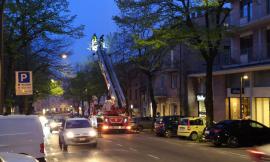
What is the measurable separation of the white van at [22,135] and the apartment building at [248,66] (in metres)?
23.1

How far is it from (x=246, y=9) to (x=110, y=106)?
14657 mm

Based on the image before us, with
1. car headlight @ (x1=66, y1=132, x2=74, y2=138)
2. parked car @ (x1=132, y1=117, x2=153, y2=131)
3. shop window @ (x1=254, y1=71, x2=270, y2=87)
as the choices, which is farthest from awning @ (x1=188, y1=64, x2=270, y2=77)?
car headlight @ (x1=66, y1=132, x2=74, y2=138)

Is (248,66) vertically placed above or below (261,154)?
above

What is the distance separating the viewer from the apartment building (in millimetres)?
40281

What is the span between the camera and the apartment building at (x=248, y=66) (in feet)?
132

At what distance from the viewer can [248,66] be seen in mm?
41125

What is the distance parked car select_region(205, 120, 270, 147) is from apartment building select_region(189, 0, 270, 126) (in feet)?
22.9

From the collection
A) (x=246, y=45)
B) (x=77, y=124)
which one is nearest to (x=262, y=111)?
(x=246, y=45)

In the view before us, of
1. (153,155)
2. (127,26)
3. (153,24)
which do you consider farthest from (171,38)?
(127,26)

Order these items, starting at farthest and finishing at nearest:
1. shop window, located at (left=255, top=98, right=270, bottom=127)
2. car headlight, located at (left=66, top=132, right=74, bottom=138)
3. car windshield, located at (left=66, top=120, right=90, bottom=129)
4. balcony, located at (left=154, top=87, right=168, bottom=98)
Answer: balcony, located at (left=154, top=87, right=168, bottom=98) → shop window, located at (left=255, top=98, right=270, bottom=127) → car windshield, located at (left=66, top=120, right=90, bottom=129) → car headlight, located at (left=66, top=132, right=74, bottom=138)

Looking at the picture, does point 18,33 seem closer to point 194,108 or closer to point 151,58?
point 151,58

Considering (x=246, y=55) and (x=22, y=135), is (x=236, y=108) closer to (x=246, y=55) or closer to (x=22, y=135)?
(x=246, y=55)

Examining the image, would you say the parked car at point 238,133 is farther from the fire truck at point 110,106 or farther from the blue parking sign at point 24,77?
the fire truck at point 110,106

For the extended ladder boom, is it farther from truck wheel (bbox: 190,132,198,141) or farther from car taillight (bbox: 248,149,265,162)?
car taillight (bbox: 248,149,265,162)
